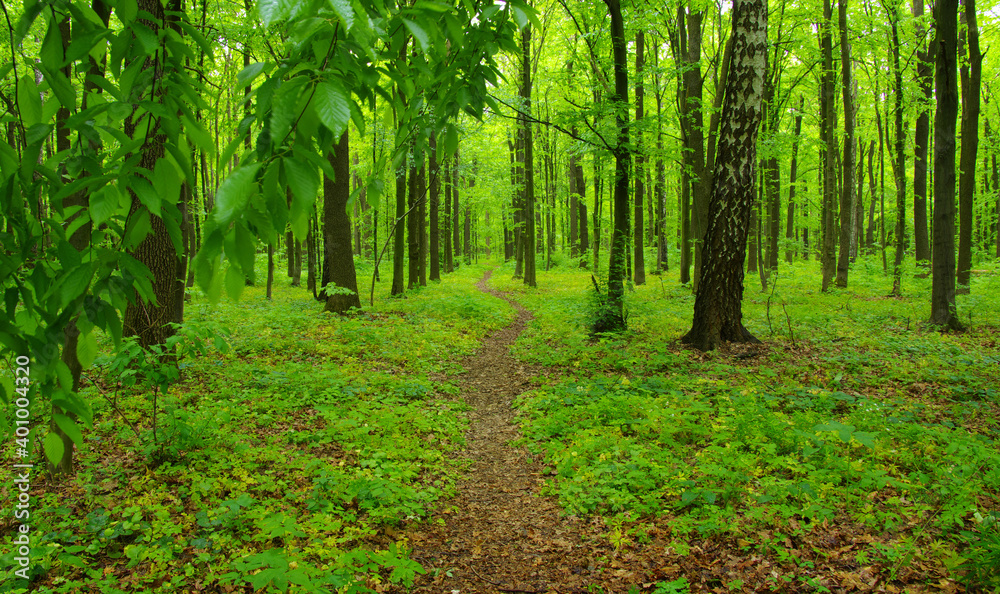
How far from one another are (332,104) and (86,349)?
1012 millimetres

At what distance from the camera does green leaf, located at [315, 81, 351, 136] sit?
886 mm

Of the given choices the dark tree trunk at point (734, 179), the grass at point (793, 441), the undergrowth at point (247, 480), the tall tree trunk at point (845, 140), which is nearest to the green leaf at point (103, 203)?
the undergrowth at point (247, 480)

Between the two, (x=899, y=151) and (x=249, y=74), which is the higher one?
(x=899, y=151)

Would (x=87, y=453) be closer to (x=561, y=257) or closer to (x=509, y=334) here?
(x=509, y=334)

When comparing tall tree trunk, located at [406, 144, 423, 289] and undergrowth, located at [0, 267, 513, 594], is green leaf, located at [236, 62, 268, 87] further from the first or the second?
tall tree trunk, located at [406, 144, 423, 289]

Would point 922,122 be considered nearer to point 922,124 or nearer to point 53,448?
point 922,124

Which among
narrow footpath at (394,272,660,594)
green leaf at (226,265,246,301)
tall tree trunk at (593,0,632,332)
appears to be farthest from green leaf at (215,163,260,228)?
tall tree trunk at (593,0,632,332)

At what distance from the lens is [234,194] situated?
80 cm

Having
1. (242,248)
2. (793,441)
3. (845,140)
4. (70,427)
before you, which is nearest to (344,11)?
(242,248)

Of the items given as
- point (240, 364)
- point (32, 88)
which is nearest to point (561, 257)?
point (240, 364)

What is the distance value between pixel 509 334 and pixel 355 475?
7064 millimetres

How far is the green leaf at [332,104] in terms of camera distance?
89 centimetres

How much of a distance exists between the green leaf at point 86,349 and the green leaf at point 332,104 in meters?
0.91

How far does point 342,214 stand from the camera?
11.5m
